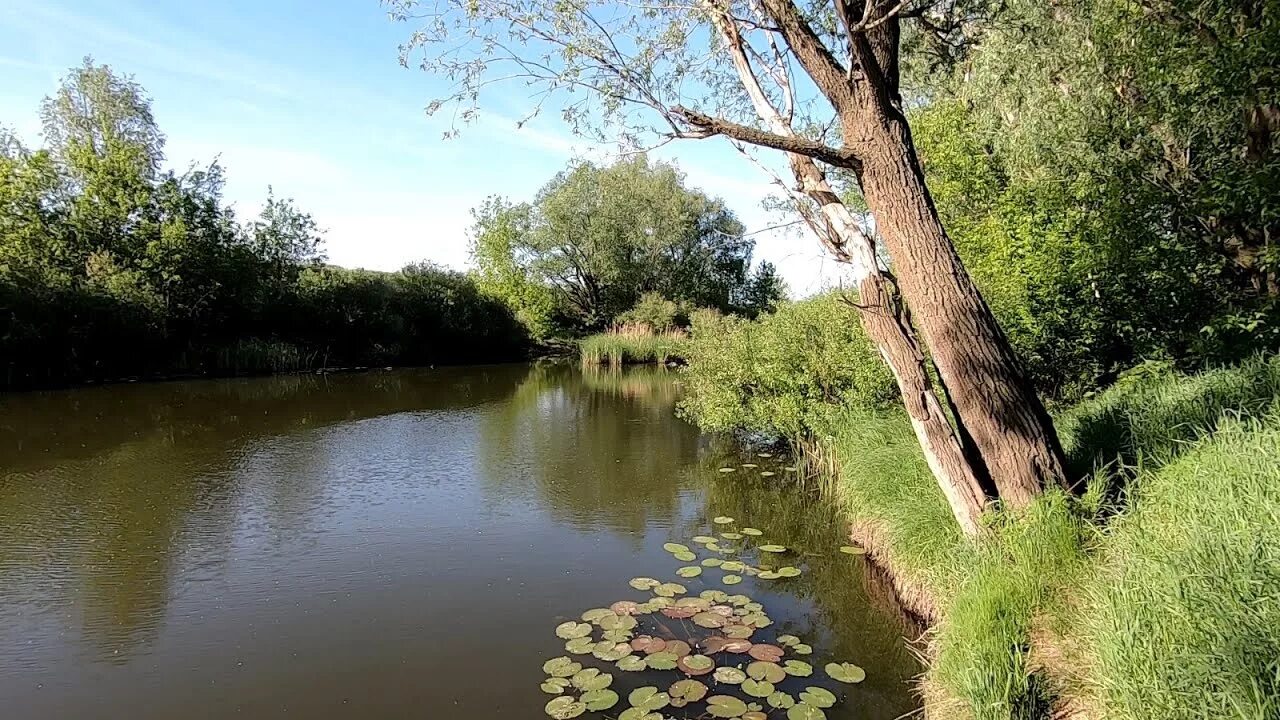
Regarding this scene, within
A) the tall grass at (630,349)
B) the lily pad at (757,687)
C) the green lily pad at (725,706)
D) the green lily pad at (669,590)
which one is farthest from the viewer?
the tall grass at (630,349)

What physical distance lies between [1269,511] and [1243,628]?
680 millimetres

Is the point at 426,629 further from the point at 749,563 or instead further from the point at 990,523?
the point at 990,523

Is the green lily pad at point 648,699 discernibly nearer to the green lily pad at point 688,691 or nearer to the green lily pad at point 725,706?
the green lily pad at point 688,691

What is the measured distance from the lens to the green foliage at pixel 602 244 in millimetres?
35656

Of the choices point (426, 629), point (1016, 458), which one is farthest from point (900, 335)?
point (426, 629)

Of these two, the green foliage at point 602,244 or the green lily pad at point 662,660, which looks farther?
the green foliage at point 602,244

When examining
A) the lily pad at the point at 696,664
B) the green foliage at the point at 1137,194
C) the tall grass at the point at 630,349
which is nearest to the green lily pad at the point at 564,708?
the lily pad at the point at 696,664

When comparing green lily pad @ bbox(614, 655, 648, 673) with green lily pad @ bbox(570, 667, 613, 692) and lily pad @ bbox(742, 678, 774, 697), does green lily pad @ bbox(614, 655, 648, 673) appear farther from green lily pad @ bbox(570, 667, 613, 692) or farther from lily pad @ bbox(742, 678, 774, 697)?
lily pad @ bbox(742, 678, 774, 697)

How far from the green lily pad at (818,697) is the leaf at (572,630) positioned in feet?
5.03

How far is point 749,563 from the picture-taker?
6.57 m

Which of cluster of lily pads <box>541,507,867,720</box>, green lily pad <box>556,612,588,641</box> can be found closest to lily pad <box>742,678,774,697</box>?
cluster of lily pads <box>541,507,867,720</box>

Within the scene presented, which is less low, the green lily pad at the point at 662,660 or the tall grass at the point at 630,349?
the tall grass at the point at 630,349

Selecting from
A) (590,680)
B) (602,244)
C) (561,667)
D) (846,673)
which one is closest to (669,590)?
(561,667)

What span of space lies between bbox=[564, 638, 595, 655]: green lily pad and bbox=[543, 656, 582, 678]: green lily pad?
124mm
